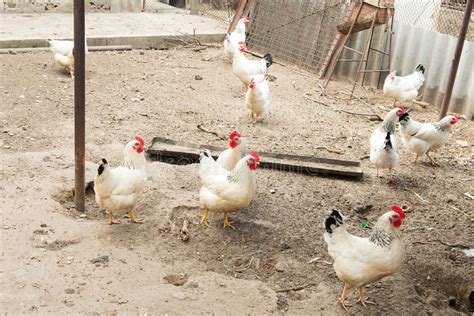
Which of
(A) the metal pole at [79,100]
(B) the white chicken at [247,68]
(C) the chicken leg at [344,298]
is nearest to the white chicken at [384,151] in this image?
(C) the chicken leg at [344,298]

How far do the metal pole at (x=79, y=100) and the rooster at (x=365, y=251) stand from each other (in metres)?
2.22

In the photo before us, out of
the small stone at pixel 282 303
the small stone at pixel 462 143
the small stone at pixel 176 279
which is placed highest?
the small stone at pixel 462 143

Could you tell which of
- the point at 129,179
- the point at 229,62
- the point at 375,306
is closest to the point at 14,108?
the point at 129,179

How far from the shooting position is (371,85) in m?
9.91

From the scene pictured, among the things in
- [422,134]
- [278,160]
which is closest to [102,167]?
[278,160]

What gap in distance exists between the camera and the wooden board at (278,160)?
6020 mm

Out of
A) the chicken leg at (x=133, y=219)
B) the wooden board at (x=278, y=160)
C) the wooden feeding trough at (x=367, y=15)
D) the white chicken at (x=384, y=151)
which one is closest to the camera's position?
the chicken leg at (x=133, y=219)

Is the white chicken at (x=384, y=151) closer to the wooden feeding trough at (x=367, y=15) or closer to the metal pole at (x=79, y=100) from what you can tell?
the metal pole at (x=79, y=100)

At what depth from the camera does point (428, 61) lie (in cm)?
910

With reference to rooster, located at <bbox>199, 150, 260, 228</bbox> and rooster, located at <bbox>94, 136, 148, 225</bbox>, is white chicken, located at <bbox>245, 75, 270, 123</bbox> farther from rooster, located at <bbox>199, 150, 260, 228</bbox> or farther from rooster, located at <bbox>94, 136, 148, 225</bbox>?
rooster, located at <bbox>94, 136, 148, 225</bbox>

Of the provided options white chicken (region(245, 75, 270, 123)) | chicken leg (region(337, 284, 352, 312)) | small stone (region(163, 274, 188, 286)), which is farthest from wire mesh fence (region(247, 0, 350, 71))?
small stone (region(163, 274, 188, 286))

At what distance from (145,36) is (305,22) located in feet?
10.1

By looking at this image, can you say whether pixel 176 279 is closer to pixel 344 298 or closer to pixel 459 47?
pixel 344 298

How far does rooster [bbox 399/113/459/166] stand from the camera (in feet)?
21.2
